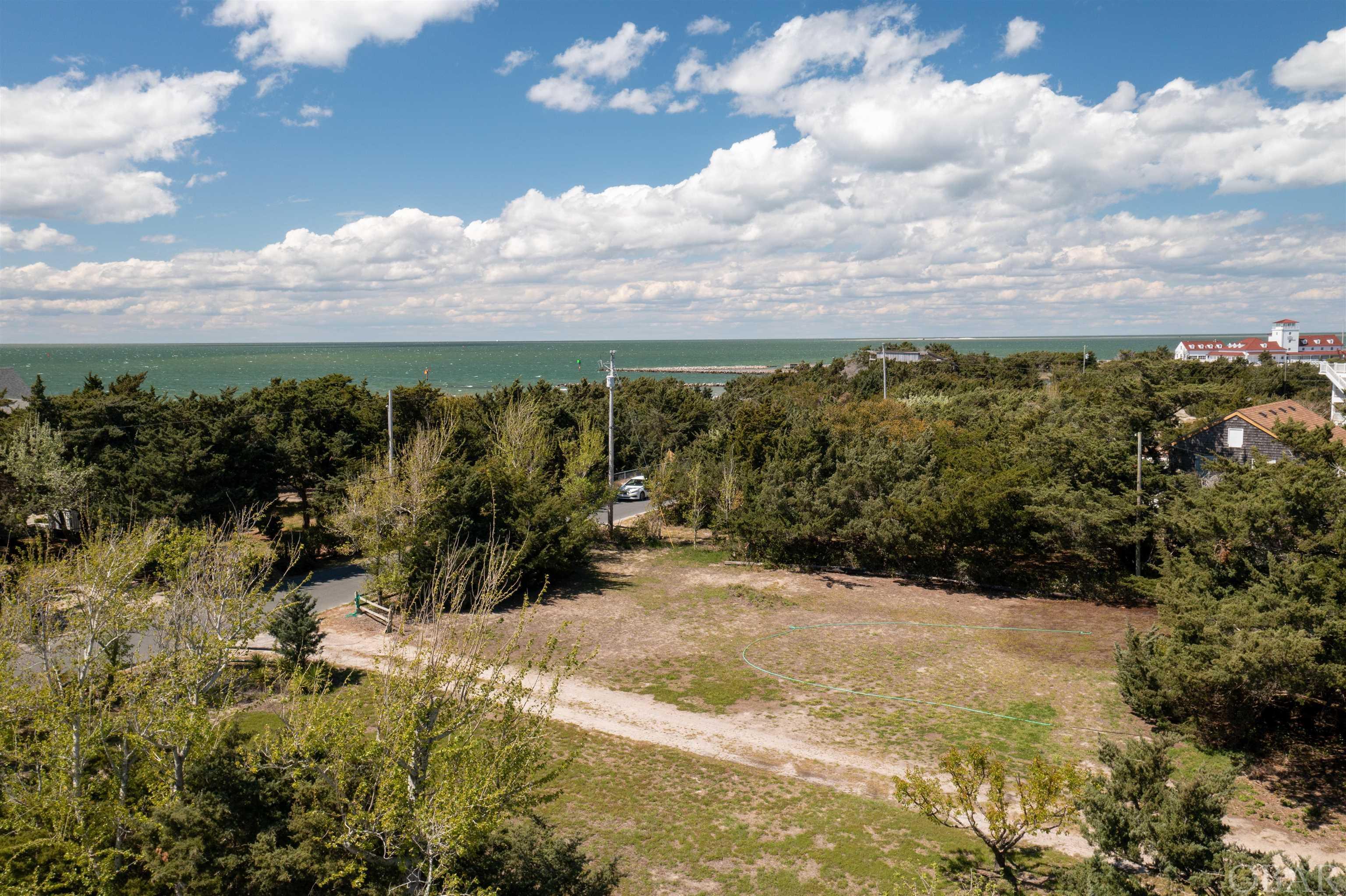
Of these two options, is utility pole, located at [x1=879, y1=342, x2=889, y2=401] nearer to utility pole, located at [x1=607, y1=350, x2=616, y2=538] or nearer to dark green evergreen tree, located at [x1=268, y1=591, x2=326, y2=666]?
utility pole, located at [x1=607, y1=350, x2=616, y2=538]

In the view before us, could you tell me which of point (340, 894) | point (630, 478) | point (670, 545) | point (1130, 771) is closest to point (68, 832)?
point (340, 894)

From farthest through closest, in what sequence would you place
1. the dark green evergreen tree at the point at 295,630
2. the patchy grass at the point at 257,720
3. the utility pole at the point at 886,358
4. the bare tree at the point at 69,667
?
the utility pole at the point at 886,358
the dark green evergreen tree at the point at 295,630
the patchy grass at the point at 257,720
the bare tree at the point at 69,667

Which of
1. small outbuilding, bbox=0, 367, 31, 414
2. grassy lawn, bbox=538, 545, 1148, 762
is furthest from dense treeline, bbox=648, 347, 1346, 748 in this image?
small outbuilding, bbox=0, 367, 31, 414

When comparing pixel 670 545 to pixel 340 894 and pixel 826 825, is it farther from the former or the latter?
pixel 340 894

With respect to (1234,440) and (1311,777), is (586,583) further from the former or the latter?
(1234,440)

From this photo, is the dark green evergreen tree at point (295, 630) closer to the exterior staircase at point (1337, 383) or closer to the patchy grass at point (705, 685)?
the patchy grass at point (705, 685)

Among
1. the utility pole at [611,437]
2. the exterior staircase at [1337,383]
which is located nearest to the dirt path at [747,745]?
the utility pole at [611,437]
